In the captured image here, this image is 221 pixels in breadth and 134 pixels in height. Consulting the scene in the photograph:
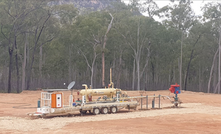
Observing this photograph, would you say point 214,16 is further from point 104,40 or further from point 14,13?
point 14,13

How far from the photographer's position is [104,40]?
44000mm

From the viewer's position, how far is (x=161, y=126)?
14344 mm

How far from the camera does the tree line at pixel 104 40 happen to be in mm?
44750

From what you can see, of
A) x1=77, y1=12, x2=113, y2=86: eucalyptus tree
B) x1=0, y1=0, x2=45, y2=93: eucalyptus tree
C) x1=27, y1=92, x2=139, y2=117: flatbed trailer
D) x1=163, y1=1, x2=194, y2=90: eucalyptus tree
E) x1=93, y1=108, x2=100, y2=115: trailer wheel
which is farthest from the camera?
x1=163, y1=1, x2=194, y2=90: eucalyptus tree

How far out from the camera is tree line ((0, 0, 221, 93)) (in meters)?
44.8

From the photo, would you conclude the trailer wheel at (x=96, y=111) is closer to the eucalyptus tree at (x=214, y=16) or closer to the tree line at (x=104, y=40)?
the tree line at (x=104, y=40)

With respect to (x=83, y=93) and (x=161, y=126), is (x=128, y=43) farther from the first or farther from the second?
(x=161, y=126)

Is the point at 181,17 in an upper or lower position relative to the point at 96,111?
upper

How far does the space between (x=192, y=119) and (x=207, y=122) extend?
103 cm

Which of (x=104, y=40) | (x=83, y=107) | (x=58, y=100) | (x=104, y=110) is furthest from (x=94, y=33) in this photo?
(x=58, y=100)

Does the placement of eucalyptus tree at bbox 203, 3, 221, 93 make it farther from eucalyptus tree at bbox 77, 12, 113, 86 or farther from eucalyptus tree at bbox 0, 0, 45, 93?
eucalyptus tree at bbox 0, 0, 45, 93

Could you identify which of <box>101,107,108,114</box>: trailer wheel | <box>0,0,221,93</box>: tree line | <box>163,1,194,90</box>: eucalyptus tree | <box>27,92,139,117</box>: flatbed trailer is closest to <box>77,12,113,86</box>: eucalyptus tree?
<box>0,0,221,93</box>: tree line

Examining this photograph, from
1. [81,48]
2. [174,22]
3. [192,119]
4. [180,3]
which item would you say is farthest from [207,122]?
[180,3]

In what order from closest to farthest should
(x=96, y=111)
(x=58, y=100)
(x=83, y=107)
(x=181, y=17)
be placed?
(x=58, y=100)
(x=83, y=107)
(x=96, y=111)
(x=181, y=17)
